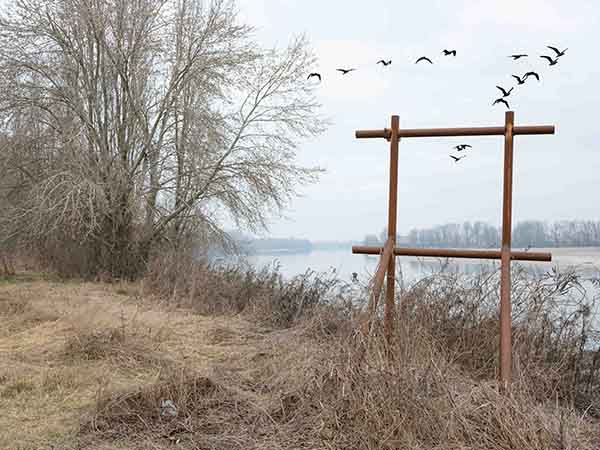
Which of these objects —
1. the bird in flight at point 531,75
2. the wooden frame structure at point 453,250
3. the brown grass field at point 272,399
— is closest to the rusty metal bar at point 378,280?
the wooden frame structure at point 453,250

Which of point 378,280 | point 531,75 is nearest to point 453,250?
point 378,280

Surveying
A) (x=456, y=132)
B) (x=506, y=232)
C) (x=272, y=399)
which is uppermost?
(x=456, y=132)

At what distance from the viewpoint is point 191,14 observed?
13.6 metres

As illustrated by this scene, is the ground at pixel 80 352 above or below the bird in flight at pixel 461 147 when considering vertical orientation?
below

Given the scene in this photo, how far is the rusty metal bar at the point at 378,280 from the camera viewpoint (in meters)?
4.36

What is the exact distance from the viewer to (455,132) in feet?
15.8

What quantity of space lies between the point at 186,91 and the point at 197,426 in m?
10.7

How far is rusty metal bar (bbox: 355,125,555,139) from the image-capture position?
4.64 m

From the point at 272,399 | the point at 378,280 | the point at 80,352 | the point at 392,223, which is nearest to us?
the point at 272,399

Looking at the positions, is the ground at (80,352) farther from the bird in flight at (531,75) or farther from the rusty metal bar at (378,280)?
the bird in flight at (531,75)

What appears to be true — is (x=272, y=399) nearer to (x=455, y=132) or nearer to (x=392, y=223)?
(x=392, y=223)

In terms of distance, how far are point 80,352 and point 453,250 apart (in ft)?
12.0

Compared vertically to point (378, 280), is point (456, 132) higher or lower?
higher

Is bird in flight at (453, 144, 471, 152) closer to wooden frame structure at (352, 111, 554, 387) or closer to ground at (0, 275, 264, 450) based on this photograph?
wooden frame structure at (352, 111, 554, 387)
